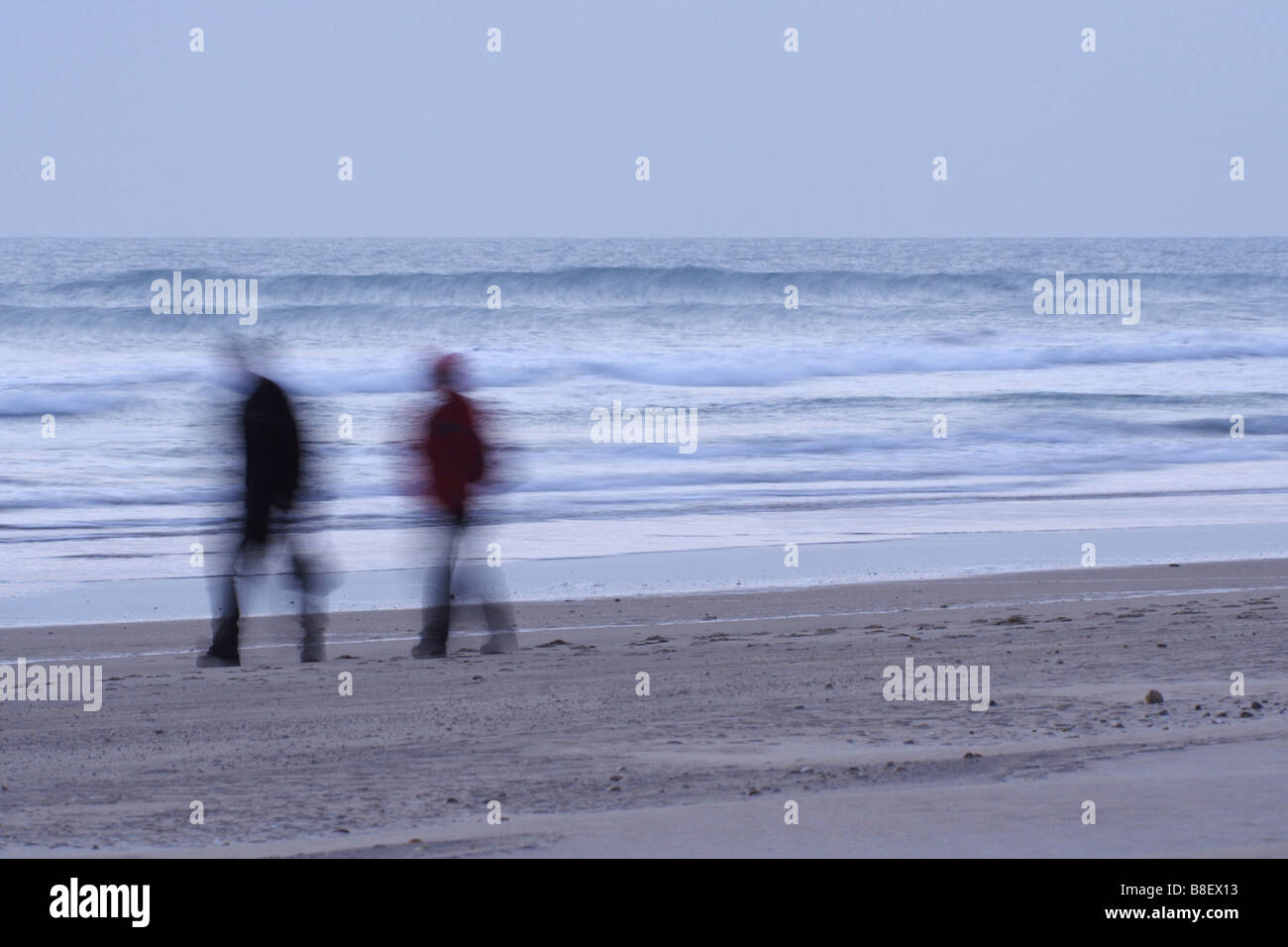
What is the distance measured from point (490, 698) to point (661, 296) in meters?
41.7

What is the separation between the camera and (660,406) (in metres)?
27.5

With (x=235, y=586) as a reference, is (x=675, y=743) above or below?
below

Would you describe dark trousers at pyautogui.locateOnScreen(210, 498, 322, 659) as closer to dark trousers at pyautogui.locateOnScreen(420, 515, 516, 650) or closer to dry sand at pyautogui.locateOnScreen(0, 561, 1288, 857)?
dry sand at pyautogui.locateOnScreen(0, 561, 1288, 857)

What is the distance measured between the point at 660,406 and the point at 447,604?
766 inches

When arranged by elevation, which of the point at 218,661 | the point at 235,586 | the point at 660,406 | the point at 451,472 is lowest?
the point at 218,661

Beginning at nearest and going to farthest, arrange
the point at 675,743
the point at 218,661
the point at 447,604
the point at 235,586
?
the point at 675,743 < the point at 218,661 < the point at 235,586 < the point at 447,604

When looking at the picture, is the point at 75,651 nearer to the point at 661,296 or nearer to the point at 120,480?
the point at 120,480

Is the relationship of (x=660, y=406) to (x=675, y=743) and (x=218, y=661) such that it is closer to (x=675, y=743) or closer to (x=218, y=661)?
(x=218, y=661)

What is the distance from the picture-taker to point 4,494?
16.2 meters

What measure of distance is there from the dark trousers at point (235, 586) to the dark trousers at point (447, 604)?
590mm

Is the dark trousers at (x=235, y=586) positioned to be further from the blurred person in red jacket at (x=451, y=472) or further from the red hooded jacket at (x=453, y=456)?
the red hooded jacket at (x=453, y=456)

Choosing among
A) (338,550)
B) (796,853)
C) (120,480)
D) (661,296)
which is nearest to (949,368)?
(661,296)

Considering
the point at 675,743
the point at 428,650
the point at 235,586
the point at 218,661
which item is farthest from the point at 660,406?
the point at 675,743
